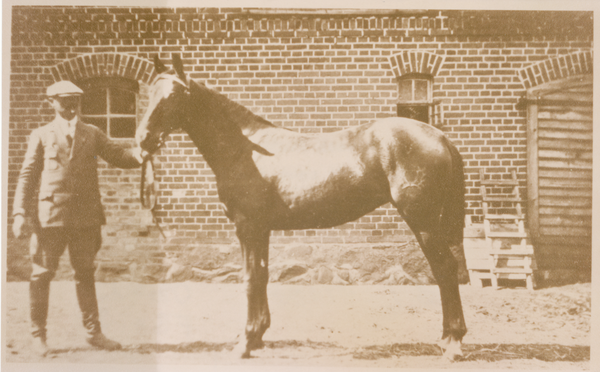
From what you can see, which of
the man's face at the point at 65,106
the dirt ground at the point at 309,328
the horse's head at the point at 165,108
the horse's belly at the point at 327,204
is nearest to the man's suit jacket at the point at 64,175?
the man's face at the point at 65,106

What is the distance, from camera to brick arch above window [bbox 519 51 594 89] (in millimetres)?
4148

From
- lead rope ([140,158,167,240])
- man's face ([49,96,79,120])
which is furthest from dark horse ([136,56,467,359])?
man's face ([49,96,79,120])

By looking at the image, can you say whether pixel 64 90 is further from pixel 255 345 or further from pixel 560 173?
pixel 560 173

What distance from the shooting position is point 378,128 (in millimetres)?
3686

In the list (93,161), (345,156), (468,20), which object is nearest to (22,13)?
(93,161)

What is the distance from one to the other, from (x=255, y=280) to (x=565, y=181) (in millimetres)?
2889

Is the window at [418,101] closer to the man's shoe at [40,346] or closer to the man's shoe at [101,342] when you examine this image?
the man's shoe at [101,342]

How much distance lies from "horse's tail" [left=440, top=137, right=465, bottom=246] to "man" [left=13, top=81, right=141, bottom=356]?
256 centimetres

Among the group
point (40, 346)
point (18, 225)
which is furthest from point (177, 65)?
point (40, 346)

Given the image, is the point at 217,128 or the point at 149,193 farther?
the point at 149,193

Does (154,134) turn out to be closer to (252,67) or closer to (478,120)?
(252,67)

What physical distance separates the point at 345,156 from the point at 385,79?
959mm

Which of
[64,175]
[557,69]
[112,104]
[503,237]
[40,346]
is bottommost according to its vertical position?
[40,346]

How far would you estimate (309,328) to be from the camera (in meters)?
3.86
